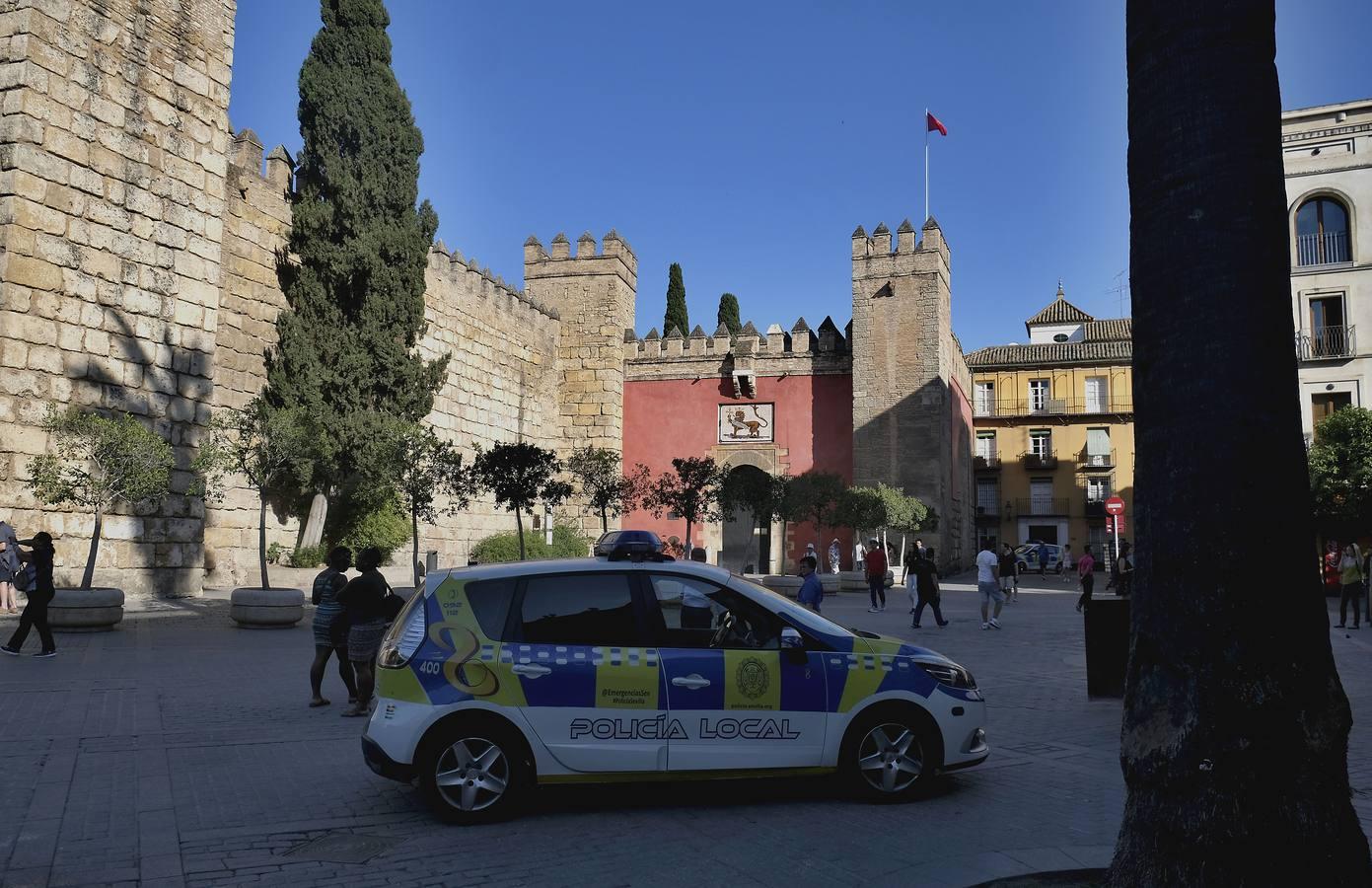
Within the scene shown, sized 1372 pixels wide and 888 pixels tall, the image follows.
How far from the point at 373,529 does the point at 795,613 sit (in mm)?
16721

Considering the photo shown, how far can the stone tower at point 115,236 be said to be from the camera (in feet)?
43.8

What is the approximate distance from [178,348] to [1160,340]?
15.5m

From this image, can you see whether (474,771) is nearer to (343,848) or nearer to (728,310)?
(343,848)

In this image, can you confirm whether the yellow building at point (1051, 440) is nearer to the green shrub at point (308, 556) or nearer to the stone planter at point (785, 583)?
the stone planter at point (785, 583)

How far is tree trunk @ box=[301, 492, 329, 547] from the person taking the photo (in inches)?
777

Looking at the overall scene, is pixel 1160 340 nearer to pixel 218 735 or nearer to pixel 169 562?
pixel 218 735

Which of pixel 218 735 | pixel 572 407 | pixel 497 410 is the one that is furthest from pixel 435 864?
pixel 572 407

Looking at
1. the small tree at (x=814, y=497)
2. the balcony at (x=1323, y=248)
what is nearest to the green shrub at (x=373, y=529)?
the small tree at (x=814, y=497)

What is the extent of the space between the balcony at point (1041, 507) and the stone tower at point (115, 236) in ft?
121

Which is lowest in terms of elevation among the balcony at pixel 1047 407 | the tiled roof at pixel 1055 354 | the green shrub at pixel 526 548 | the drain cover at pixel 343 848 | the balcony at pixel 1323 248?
the drain cover at pixel 343 848

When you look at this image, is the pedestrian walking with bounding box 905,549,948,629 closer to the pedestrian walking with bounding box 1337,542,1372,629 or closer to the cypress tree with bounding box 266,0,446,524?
the pedestrian walking with bounding box 1337,542,1372,629

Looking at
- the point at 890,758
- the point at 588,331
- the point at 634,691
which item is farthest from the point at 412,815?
the point at 588,331

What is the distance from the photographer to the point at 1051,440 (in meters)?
45.4

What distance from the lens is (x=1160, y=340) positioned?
10.6ft
